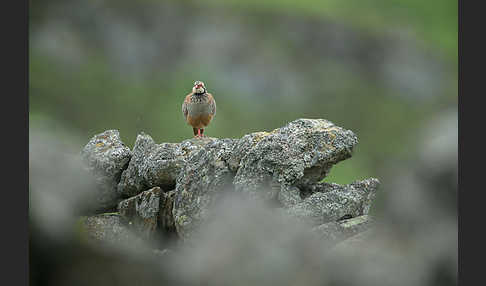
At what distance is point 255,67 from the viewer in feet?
23.1

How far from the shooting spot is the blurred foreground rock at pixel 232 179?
6457 millimetres

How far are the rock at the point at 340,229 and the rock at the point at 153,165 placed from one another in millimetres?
1652

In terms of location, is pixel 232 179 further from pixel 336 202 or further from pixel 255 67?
pixel 255 67

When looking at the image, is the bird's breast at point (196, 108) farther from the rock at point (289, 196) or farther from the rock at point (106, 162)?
the rock at point (289, 196)

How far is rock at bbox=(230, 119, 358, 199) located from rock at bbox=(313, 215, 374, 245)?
49cm

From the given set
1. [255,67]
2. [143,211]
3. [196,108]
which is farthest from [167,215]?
[255,67]

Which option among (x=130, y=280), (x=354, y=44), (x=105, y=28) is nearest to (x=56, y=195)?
(x=130, y=280)

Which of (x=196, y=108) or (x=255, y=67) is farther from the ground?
(x=255, y=67)

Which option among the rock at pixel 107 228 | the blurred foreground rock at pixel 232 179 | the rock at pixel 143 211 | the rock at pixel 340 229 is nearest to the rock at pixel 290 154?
the blurred foreground rock at pixel 232 179

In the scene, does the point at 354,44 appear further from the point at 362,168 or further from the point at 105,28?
the point at 105,28

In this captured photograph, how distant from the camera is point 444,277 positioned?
20.5 feet

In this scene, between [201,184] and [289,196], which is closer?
[289,196]

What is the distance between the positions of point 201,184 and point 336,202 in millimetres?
1293

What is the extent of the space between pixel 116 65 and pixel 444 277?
12.2 ft
